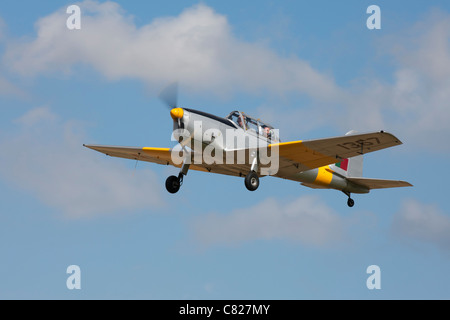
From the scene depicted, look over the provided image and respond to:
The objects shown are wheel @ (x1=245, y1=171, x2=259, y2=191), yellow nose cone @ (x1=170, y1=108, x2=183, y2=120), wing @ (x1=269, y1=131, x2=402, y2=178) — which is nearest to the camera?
wing @ (x1=269, y1=131, x2=402, y2=178)

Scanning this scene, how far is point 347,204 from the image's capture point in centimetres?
2333

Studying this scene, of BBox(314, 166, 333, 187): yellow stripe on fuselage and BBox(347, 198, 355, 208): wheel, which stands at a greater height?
BBox(314, 166, 333, 187): yellow stripe on fuselage

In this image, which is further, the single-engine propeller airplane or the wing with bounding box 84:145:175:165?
the wing with bounding box 84:145:175:165

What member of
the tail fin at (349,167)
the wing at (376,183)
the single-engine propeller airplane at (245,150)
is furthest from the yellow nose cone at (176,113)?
the wing at (376,183)

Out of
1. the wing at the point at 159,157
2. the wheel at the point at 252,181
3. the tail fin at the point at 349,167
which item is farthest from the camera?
the tail fin at the point at 349,167

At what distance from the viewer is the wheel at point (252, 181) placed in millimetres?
19281

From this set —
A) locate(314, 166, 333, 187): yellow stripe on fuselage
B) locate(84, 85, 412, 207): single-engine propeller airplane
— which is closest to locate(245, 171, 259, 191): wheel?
locate(84, 85, 412, 207): single-engine propeller airplane

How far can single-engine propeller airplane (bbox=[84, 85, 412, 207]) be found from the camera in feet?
61.4

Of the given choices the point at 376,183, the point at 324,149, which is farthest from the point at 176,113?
the point at 376,183

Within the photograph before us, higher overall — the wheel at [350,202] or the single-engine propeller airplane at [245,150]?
the single-engine propeller airplane at [245,150]

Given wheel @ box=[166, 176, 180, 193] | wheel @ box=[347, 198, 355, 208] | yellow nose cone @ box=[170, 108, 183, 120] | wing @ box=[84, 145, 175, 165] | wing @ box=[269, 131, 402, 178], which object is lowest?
wheel @ box=[347, 198, 355, 208]

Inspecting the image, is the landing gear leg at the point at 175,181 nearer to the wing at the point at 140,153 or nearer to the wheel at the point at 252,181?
the wing at the point at 140,153

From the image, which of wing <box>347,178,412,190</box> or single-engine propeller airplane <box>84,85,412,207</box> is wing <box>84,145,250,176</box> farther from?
wing <box>347,178,412,190</box>

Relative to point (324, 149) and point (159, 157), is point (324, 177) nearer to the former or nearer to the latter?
point (324, 149)
